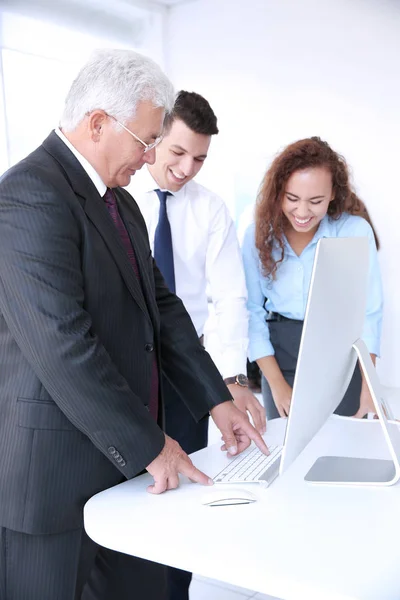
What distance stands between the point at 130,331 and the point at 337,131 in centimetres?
409

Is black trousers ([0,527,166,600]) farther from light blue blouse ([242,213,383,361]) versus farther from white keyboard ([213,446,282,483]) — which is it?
light blue blouse ([242,213,383,361])

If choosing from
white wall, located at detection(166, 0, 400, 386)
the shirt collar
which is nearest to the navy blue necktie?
the shirt collar

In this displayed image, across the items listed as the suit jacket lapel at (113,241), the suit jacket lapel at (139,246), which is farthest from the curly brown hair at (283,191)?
the suit jacket lapel at (113,241)

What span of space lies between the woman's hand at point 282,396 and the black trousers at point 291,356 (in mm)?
81

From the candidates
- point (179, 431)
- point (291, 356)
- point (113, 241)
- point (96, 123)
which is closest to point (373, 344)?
point (291, 356)

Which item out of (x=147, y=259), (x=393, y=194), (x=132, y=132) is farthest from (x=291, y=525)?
(x=393, y=194)

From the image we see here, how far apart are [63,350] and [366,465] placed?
75cm

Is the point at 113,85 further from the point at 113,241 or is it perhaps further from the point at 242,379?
the point at 242,379

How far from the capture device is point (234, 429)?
180 centimetres

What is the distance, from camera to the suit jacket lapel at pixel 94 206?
1.55 m

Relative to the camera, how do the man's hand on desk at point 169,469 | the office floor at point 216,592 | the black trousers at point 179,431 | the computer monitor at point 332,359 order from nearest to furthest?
1. the computer monitor at point 332,359
2. the man's hand on desk at point 169,469
3. the black trousers at point 179,431
4. the office floor at point 216,592

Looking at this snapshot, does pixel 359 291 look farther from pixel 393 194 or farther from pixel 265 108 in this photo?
pixel 265 108

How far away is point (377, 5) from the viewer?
5023 mm

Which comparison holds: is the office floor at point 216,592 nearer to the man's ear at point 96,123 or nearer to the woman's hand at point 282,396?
the woman's hand at point 282,396
